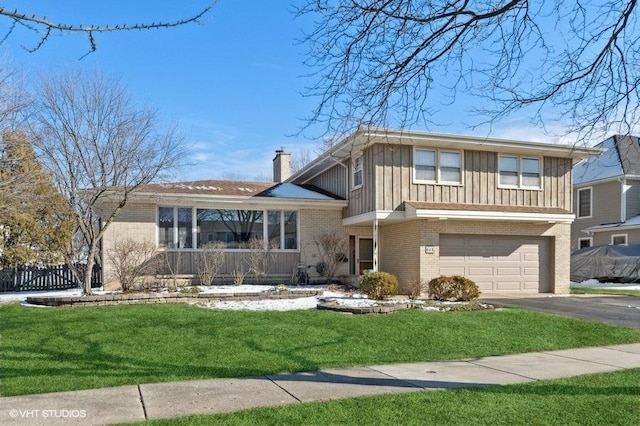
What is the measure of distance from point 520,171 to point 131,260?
13.6m

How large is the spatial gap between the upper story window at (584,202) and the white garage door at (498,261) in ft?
46.8

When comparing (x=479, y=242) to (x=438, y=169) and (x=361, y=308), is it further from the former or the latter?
(x=361, y=308)

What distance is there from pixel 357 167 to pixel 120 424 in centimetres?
1428

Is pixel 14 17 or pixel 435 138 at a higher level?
pixel 435 138

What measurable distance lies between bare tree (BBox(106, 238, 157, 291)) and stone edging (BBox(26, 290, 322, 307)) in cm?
194

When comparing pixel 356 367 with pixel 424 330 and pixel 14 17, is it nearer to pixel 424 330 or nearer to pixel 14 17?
pixel 424 330

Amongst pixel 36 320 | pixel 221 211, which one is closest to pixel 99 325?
pixel 36 320

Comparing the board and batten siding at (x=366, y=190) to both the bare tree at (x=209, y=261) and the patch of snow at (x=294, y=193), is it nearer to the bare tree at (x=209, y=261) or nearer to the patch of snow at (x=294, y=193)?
the patch of snow at (x=294, y=193)

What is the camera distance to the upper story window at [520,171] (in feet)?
57.7

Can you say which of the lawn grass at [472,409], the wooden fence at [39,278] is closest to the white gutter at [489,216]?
the lawn grass at [472,409]

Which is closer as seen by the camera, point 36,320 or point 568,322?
point 36,320

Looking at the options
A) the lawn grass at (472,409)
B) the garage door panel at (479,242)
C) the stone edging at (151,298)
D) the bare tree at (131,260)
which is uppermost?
the garage door panel at (479,242)

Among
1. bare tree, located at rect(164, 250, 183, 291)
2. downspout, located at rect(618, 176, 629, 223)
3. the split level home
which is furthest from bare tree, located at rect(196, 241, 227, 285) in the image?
downspout, located at rect(618, 176, 629, 223)

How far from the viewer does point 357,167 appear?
18.0m
